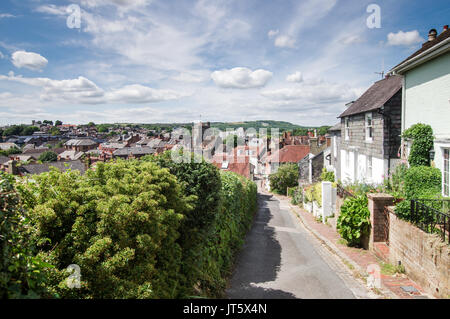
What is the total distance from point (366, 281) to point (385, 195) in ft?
11.1

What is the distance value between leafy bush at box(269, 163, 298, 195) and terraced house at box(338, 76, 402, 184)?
2255 centimetres

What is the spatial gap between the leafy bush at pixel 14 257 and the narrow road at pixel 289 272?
6192mm

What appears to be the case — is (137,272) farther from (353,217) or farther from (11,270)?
(353,217)

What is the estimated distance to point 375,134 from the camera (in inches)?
632

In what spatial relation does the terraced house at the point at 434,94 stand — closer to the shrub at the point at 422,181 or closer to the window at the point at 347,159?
the shrub at the point at 422,181

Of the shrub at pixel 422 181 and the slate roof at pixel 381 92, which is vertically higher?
the slate roof at pixel 381 92

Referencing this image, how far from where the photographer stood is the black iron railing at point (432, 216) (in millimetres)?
7197

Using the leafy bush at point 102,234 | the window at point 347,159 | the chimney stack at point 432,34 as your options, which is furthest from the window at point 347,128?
the leafy bush at point 102,234

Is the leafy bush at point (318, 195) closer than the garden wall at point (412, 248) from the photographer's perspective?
No

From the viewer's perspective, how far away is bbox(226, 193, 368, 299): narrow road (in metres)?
7.93

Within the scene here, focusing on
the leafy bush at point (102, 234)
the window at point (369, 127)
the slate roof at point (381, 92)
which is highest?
the slate roof at point (381, 92)

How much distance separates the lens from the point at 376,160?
15914 millimetres

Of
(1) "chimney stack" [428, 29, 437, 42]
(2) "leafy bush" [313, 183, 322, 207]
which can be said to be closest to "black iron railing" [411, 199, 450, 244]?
(1) "chimney stack" [428, 29, 437, 42]
